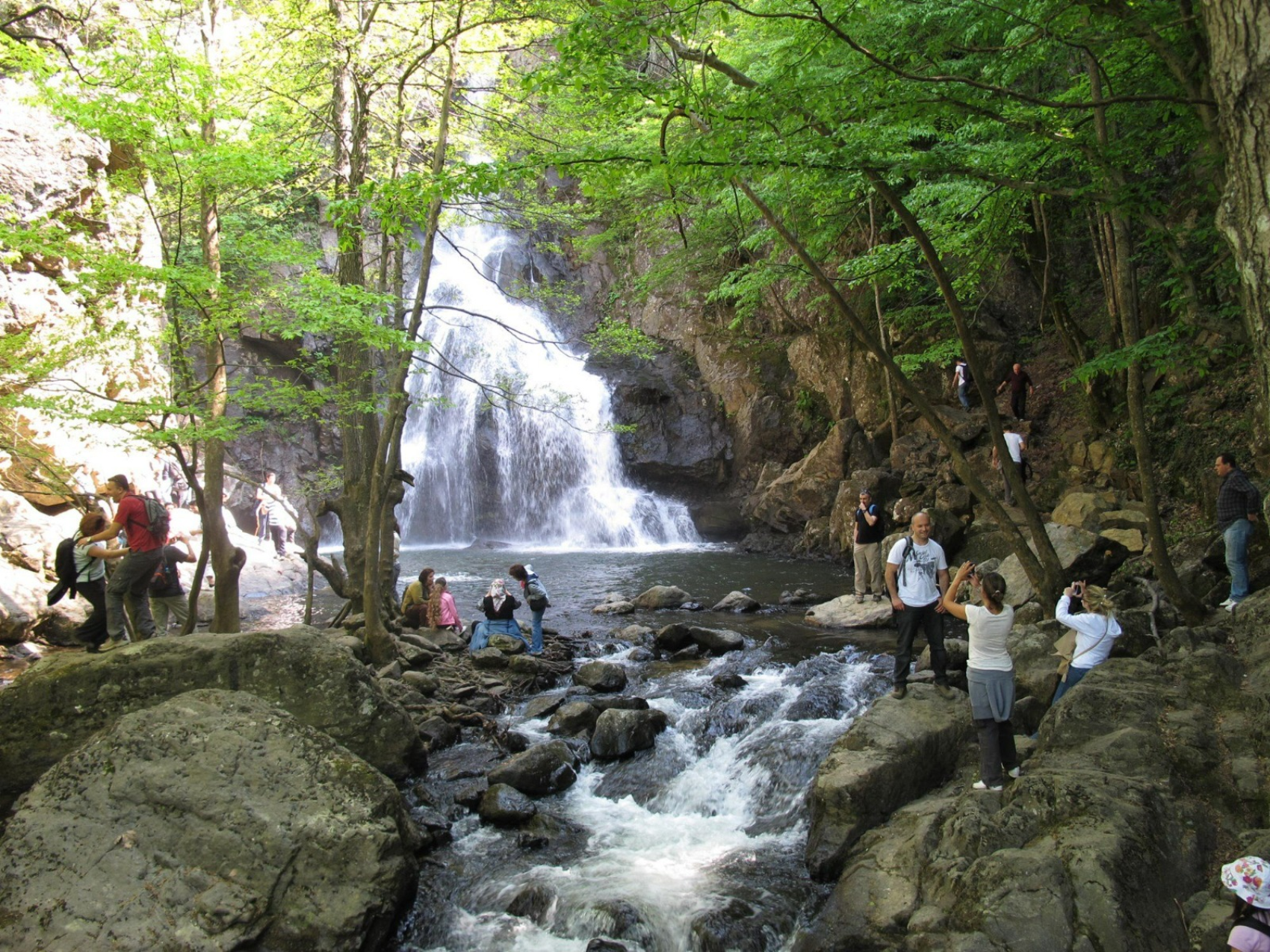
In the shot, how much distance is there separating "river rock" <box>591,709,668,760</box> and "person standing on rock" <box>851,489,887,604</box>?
5687 millimetres

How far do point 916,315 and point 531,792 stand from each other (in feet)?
47.3

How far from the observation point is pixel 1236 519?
24.6 feet

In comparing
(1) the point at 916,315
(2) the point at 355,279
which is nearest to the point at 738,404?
(1) the point at 916,315

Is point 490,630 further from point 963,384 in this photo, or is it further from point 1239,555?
point 963,384

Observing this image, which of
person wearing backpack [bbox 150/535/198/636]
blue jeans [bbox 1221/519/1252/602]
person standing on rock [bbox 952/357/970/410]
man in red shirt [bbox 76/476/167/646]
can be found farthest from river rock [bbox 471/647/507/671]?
person standing on rock [bbox 952/357/970/410]

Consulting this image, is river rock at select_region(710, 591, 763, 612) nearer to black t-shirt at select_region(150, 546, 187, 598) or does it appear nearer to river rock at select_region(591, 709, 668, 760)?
river rock at select_region(591, 709, 668, 760)

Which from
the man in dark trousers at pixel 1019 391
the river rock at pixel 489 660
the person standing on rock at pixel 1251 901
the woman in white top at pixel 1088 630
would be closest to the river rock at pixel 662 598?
the river rock at pixel 489 660

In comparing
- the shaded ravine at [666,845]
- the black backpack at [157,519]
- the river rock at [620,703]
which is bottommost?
the shaded ravine at [666,845]

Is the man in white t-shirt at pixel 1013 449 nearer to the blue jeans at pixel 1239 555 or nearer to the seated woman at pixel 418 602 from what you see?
the blue jeans at pixel 1239 555

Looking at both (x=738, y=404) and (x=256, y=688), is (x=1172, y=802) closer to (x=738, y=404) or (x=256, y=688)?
(x=256, y=688)

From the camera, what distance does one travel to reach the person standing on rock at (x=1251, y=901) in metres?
2.92

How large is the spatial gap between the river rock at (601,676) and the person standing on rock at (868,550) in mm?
4767

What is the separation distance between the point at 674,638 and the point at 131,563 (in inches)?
269

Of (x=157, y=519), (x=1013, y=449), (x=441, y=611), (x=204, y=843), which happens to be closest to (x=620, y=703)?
(x=441, y=611)
